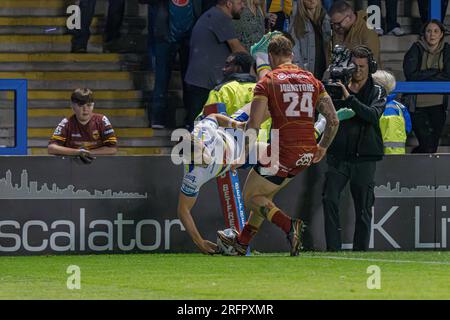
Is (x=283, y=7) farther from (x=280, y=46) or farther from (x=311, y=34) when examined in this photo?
(x=280, y=46)

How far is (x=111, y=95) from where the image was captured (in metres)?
19.0

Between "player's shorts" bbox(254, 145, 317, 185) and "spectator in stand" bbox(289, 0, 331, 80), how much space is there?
13.2 feet

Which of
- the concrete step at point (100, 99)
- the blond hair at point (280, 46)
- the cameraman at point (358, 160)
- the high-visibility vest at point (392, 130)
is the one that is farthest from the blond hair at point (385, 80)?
the concrete step at point (100, 99)

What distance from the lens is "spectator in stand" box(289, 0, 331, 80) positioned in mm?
18219

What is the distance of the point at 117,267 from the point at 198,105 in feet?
14.8

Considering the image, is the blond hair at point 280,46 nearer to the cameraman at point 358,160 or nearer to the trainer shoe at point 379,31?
the cameraman at point 358,160

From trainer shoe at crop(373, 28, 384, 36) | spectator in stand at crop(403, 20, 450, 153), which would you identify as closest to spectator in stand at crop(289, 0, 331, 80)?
trainer shoe at crop(373, 28, 384, 36)

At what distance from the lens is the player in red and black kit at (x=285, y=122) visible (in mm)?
14102

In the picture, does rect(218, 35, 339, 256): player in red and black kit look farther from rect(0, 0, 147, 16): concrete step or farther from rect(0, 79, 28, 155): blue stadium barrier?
rect(0, 0, 147, 16): concrete step

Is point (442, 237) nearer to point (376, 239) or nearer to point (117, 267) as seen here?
point (376, 239)

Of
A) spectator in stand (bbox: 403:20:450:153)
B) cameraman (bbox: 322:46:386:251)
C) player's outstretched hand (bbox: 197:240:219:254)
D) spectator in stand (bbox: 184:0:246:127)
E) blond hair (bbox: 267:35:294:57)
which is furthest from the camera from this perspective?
spectator in stand (bbox: 403:20:450:153)

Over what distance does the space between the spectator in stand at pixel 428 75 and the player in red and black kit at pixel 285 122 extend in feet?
13.9

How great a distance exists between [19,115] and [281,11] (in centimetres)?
358
